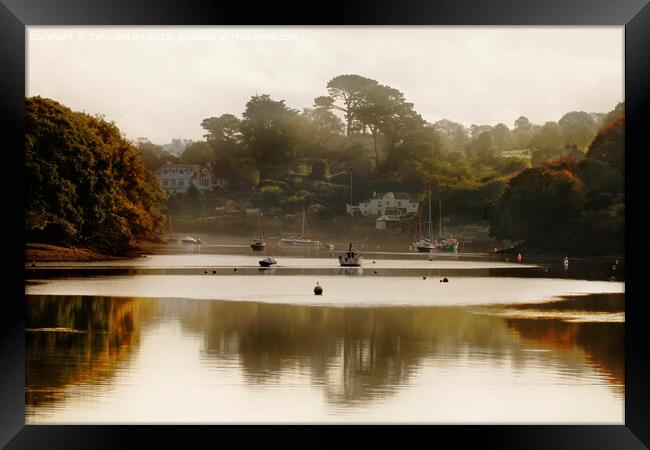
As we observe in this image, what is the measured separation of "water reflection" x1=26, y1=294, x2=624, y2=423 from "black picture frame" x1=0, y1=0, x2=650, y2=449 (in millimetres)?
1775

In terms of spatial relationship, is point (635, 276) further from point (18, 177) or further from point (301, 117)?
point (301, 117)

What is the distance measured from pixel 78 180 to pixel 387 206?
21155 millimetres

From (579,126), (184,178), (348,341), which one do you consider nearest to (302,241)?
(184,178)

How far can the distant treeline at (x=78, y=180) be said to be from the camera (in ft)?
111

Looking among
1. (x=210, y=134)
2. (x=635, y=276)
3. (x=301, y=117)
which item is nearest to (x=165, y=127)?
(x=210, y=134)

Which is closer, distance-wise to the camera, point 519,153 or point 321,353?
point 321,353

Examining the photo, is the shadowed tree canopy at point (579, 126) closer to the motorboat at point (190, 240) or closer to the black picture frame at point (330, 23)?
the motorboat at point (190, 240)

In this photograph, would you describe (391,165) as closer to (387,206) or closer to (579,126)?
(387,206)

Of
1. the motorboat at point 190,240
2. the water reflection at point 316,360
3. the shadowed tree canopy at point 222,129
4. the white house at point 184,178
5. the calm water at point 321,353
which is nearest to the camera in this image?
the calm water at point 321,353

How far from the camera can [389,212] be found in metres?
53.2

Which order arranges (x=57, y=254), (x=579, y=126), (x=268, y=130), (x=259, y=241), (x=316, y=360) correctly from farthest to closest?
1. (x=259, y=241)
2. (x=268, y=130)
3. (x=579, y=126)
4. (x=57, y=254)
5. (x=316, y=360)

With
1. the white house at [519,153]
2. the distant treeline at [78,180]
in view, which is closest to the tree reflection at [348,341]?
the distant treeline at [78,180]

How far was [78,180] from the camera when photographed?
3512 cm

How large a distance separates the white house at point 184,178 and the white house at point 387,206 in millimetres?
6953
